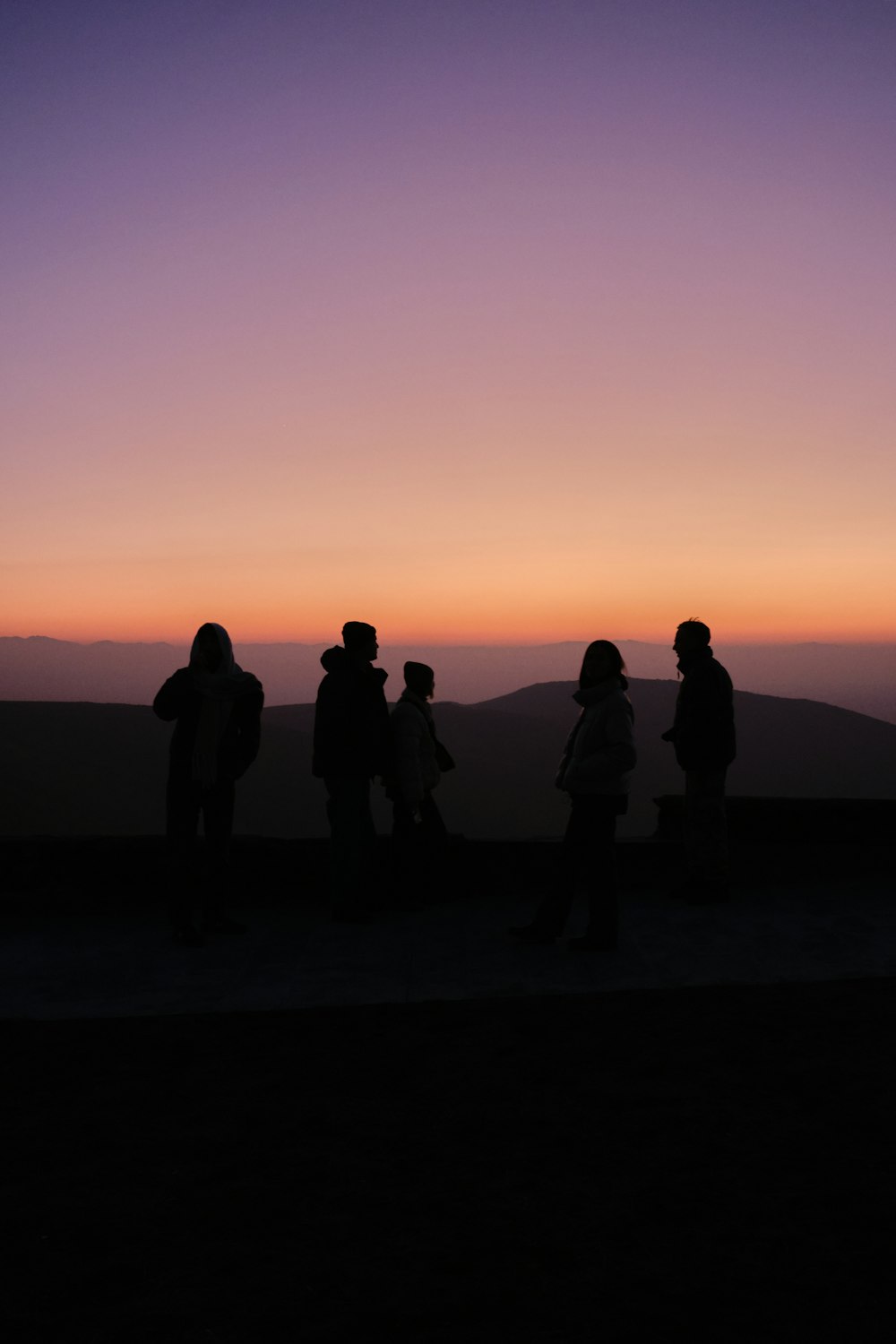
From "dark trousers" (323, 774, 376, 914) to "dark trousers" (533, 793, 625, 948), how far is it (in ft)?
3.85

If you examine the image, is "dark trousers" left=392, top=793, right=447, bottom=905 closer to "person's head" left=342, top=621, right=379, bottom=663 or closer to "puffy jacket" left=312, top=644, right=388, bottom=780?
"puffy jacket" left=312, top=644, right=388, bottom=780

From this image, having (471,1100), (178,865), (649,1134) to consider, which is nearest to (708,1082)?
(649,1134)

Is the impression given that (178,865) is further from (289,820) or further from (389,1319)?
(289,820)

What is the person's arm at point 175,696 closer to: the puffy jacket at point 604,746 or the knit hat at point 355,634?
the knit hat at point 355,634

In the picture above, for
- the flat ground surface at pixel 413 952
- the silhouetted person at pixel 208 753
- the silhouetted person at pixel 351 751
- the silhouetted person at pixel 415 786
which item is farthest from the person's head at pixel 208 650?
the flat ground surface at pixel 413 952

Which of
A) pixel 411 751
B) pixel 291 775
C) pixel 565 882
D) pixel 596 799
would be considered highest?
pixel 411 751

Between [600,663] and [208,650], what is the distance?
7.66 feet

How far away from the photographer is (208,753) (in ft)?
21.9

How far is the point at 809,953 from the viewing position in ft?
19.9

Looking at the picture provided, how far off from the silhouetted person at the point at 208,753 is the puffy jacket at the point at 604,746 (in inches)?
75.3

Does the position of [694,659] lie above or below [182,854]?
above

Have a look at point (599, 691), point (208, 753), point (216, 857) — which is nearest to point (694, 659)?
point (599, 691)

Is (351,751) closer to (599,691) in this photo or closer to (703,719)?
(599,691)

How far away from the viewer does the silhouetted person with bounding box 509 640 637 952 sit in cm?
630
